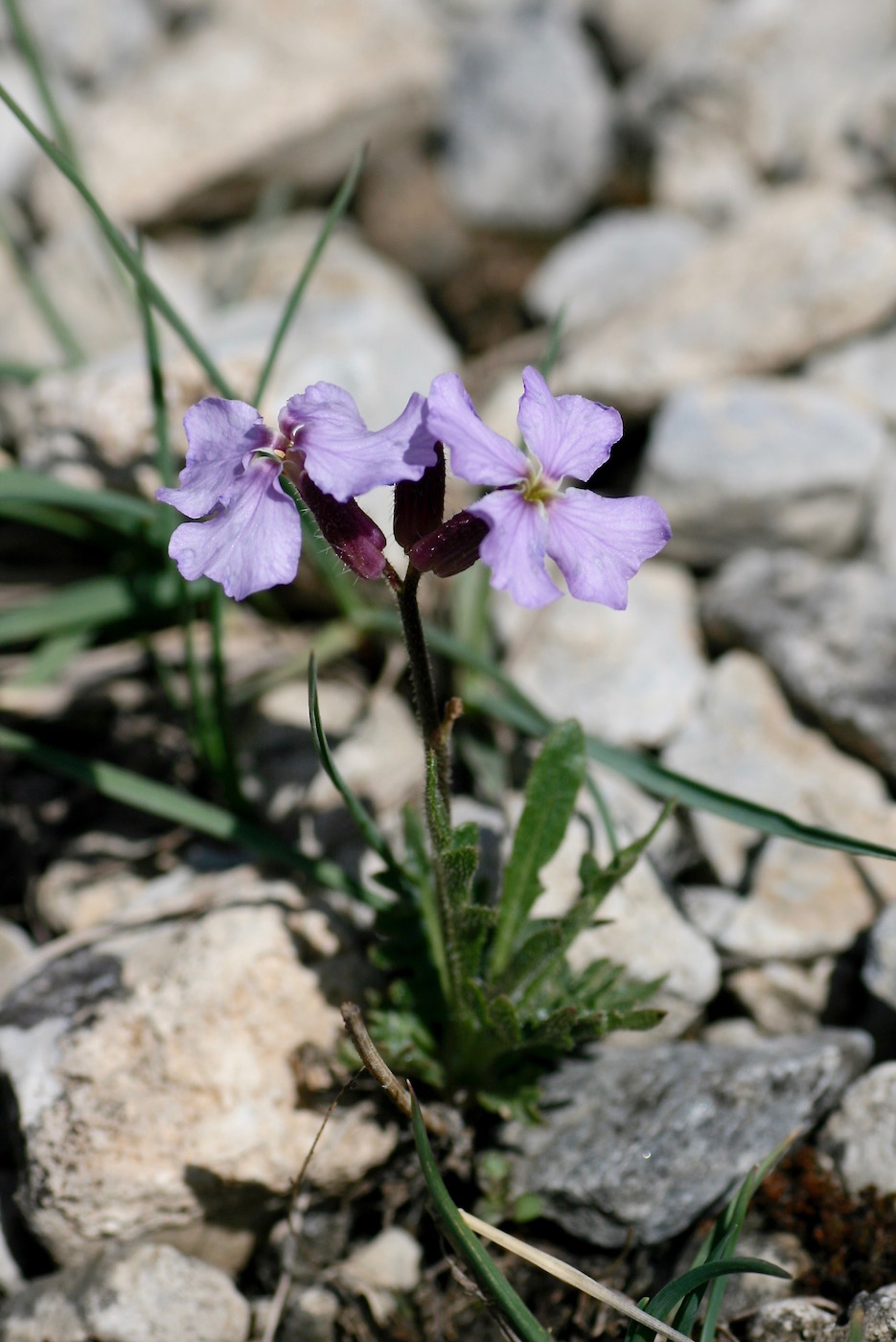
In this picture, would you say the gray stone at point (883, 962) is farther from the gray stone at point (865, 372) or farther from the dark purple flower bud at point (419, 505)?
the gray stone at point (865, 372)

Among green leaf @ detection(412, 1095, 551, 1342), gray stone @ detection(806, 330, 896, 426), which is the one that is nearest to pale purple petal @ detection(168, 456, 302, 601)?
green leaf @ detection(412, 1095, 551, 1342)

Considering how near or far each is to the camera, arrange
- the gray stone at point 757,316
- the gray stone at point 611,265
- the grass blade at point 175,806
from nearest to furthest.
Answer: the grass blade at point 175,806 < the gray stone at point 757,316 < the gray stone at point 611,265

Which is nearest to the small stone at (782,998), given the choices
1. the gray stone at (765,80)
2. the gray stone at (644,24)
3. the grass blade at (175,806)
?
the grass blade at (175,806)

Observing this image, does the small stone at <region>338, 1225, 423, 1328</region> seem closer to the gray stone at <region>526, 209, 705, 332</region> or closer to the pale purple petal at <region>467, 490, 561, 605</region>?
the pale purple petal at <region>467, 490, 561, 605</region>

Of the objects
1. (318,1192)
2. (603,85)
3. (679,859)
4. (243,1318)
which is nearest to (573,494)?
(679,859)

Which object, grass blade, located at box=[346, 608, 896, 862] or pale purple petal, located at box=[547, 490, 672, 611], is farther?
grass blade, located at box=[346, 608, 896, 862]

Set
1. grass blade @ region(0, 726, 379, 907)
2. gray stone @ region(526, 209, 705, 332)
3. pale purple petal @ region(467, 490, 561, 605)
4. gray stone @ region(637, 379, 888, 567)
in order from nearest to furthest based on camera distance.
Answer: pale purple petal @ region(467, 490, 561, 605)
grass blade @ region(0, 726, 379, 907)
gray stone @ region(637, 379, 888, 567)
gray stone @ region(526, 209, 705, 332)

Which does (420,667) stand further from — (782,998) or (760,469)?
(760,469)
